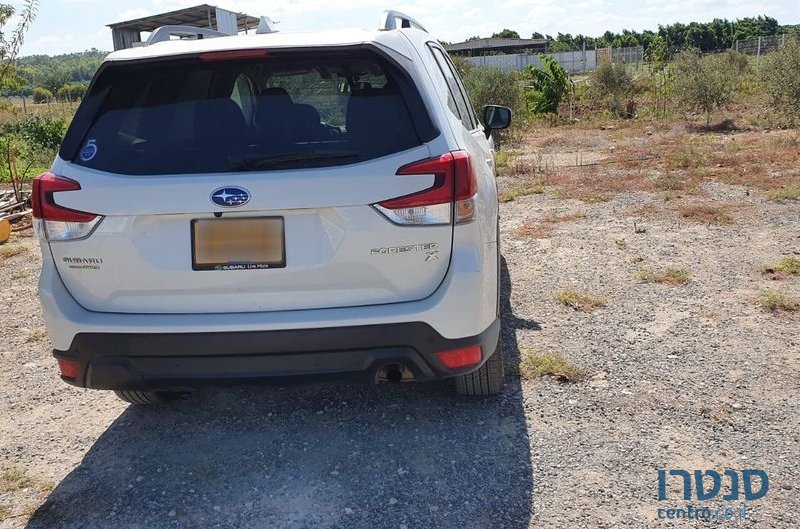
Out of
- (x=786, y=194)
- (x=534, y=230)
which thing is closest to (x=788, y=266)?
(x=534, y=230)

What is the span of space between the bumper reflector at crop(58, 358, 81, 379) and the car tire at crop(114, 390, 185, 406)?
57cm

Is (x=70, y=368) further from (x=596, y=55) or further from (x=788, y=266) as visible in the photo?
(x=596, y=55)

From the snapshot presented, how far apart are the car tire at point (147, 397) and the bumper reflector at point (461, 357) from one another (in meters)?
1.52

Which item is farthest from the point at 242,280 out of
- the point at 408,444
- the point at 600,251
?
the point at 600,251

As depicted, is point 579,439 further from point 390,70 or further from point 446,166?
point 390,70

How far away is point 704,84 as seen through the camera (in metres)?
17.1

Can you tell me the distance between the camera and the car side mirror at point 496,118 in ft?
16.3

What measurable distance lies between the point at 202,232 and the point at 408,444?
1333 millimetres

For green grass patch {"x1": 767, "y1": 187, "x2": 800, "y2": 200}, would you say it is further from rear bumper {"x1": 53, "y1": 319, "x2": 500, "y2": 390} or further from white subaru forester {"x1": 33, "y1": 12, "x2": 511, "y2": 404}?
rear bumper {"x1": 53, "y1": 319, "x2": 500, "y2": 390}

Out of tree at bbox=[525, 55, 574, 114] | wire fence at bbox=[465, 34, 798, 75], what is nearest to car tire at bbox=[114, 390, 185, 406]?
tree at bbox=[525, 55, 574, 114]

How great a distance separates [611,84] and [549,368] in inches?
760

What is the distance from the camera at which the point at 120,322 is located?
2.74 metres

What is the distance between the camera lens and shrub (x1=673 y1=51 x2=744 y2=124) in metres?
17.0

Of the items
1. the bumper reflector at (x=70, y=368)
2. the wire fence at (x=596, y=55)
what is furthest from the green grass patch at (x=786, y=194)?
the wire fence at (x=596, y=55)
